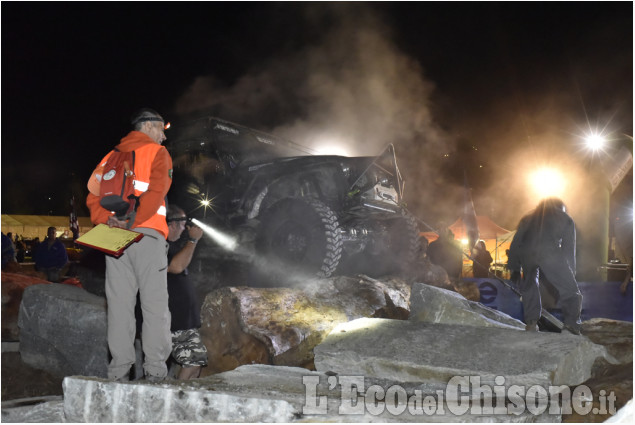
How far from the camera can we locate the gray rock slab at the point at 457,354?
2600 millimetres

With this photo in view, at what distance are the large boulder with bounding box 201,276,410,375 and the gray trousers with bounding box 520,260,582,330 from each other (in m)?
1.50

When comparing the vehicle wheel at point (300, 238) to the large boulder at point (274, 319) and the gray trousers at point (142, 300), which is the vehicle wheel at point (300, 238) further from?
the gray trousers at point (142, 300)

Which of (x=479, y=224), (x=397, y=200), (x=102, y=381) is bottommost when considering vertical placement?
(x=102, y=381)

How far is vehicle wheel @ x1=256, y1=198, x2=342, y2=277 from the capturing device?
17.2 feet

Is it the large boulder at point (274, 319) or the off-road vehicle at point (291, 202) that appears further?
the off-road vehicle at point (291, 202)

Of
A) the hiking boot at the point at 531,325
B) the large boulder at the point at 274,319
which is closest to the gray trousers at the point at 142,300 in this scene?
the large boulder at the point at 274,319

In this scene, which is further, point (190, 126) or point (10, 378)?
point (190, 126)

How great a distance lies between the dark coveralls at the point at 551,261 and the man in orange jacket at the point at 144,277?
12.1ft

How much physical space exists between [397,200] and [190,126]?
3361 millimetres

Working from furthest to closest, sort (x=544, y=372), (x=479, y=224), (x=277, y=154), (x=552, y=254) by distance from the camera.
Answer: (x=479, y=224), (x=277, y=154), (x=552, y=254), (x=544, y=372)

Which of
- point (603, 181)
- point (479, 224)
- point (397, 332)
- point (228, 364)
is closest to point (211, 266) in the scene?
point (228, 364)

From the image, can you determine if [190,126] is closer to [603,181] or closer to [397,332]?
[397,332]

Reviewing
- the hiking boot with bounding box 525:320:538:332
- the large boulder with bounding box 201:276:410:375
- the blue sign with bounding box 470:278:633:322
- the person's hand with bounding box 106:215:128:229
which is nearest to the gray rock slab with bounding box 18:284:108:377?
the large boulder with bounding box 201:276:410:375

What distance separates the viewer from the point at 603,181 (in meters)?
8.16
